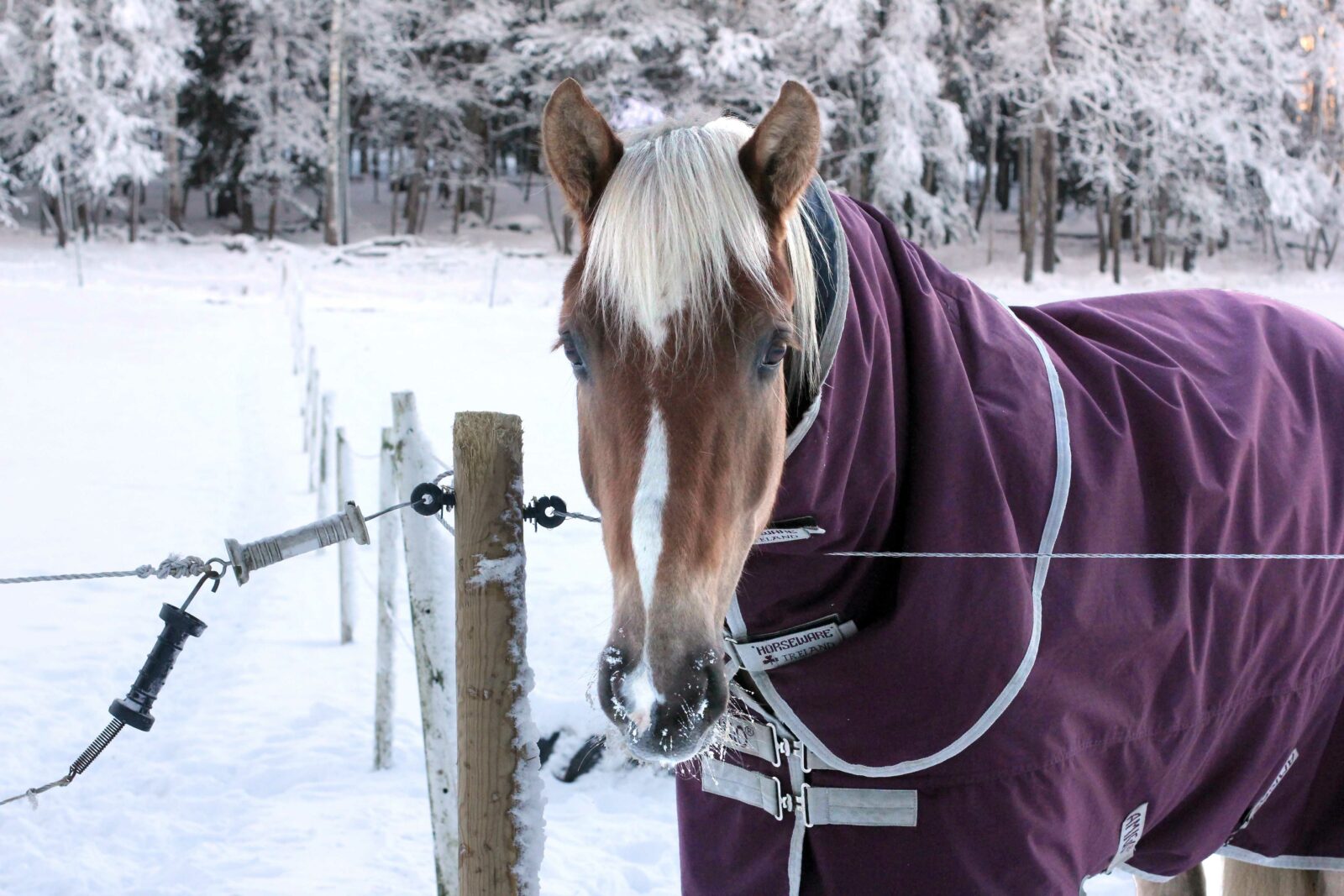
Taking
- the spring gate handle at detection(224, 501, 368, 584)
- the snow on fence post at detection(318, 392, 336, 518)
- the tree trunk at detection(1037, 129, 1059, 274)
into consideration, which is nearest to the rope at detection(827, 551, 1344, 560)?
the spring gate handle at detection(224, 501, 368, 584)

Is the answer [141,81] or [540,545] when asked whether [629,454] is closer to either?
[540,545]

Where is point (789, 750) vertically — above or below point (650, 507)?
below

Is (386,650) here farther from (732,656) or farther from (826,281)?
(826,281)

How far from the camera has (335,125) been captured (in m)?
25.8

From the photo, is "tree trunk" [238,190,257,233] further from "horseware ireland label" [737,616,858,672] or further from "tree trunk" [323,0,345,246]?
"horseware ireland label" [737,616,858,672]

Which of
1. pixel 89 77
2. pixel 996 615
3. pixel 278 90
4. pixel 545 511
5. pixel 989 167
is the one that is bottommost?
pixel 996 615

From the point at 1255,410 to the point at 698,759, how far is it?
50.4 inches

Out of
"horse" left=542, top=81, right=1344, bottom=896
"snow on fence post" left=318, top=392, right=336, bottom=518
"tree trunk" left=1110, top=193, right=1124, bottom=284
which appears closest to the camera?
"horse" left=542, top=81, right=1344, bottom=896

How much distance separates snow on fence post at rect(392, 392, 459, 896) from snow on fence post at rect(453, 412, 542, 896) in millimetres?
1055

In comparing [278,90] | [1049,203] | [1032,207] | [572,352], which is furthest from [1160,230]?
→ [572,352]

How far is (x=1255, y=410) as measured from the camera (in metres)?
2.10

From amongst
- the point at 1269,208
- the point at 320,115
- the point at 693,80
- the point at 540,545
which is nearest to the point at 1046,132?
the point at 1269,208

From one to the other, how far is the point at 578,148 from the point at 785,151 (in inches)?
12.4

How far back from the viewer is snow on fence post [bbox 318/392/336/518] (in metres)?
6.82
